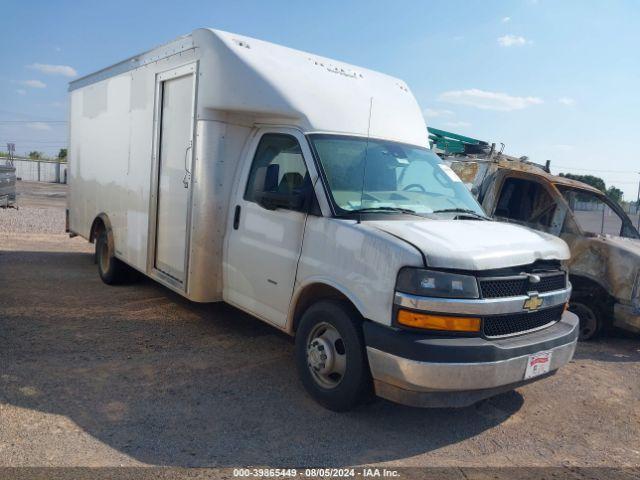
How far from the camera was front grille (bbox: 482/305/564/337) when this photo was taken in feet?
12.5

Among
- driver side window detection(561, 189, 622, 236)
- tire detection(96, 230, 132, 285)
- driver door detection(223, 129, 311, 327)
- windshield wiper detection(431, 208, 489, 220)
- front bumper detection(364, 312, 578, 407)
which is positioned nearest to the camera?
front bumper detection(364, 312, 578, 407)

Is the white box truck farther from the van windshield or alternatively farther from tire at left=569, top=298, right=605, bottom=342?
tire at left=569, top=298, right=605, bottom=342

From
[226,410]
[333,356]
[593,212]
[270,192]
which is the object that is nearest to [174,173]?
[270,192]

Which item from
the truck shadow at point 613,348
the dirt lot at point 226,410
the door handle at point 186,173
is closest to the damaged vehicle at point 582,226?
the truck shadow at point 613,348

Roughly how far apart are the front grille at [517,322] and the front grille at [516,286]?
160mm

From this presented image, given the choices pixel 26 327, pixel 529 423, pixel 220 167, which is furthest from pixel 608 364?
pixel 26 327

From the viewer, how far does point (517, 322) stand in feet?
13.2

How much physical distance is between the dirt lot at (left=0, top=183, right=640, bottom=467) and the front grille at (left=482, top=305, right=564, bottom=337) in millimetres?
825

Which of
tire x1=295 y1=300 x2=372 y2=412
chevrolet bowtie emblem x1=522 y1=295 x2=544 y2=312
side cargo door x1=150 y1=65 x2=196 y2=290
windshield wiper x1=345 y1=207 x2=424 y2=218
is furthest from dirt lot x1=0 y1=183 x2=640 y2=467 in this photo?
windshield wiper x1=345 y1=207 x2=424 y2=218

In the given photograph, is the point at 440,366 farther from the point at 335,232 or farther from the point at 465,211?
the point at 465,211

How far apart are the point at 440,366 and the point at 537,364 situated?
946 mm

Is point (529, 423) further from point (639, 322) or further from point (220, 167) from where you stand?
point (220, 167)

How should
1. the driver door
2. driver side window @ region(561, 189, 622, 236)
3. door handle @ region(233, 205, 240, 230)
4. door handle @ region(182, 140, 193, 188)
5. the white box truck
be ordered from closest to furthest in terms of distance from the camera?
the white box truck → the driver door → door handle @ region(233, 205, 240, 230) → door handle @ region(182, 140, 193, 188) → driver side window @ region(561, 189, 622, 236)

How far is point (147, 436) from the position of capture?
372 centimetres
